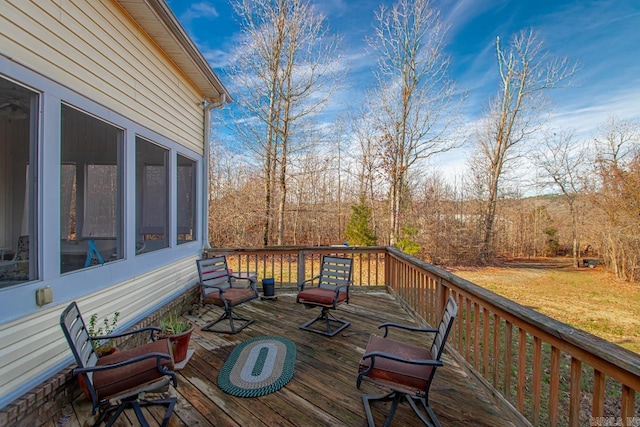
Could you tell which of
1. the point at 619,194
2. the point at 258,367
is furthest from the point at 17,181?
the point at 619,194

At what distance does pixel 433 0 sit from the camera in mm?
10359

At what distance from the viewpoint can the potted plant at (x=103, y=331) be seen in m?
2.35

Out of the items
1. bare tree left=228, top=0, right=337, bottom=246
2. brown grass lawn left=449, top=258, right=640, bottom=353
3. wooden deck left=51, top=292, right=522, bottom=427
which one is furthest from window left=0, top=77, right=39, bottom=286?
brown grass lawn left=449, top=258, right=640, bottom=353

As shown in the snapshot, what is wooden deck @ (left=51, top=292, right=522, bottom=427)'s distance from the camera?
2.05 m

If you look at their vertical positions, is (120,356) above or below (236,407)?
above

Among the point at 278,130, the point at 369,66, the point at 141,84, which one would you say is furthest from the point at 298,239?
the point at 141,84

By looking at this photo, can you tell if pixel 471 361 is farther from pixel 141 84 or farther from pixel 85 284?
pixel 141 84

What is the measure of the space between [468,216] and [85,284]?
14.3 meters

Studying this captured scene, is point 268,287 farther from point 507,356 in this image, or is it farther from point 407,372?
point 507,356

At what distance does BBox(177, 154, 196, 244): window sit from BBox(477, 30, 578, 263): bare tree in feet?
42.0

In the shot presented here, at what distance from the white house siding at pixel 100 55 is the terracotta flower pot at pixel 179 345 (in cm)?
234

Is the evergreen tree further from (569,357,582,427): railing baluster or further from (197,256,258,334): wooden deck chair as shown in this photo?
(569,357,582,427): railing baluster

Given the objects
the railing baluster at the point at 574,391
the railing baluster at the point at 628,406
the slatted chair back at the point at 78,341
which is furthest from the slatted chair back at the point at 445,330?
the slatted chair back at the point at 78,341

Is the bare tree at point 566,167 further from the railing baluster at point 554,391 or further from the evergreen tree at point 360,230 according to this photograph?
the railing baluster at point 554,391
